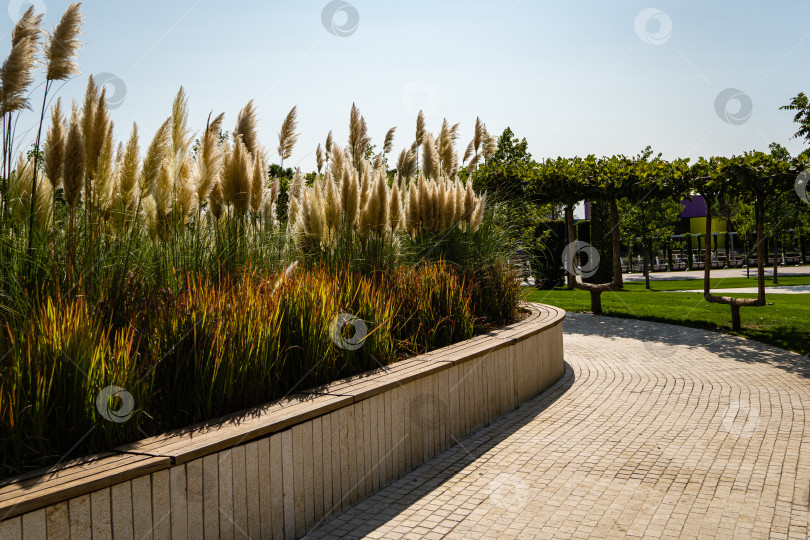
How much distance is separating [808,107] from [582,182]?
4658mm

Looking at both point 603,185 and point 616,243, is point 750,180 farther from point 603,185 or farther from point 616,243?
point 616,243

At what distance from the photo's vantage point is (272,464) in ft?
11.5

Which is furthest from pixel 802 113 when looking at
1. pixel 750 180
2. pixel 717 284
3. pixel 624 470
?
pixel 717 284

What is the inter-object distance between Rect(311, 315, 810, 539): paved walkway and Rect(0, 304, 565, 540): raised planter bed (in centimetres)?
Result: 22

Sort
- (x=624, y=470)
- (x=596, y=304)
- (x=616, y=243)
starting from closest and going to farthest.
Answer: (x=624, y=470)
(x=596, y=304)
(x=616, y=243)

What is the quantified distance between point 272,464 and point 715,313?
13269 millimetres

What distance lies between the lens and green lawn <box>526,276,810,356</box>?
1138 cm

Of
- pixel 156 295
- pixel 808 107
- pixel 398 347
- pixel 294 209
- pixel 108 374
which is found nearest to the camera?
pixel 108 374

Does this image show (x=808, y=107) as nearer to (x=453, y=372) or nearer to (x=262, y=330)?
(x=453, y=372)

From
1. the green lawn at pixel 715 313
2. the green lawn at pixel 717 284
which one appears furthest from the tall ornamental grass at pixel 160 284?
the green lawn at pixel 717 284

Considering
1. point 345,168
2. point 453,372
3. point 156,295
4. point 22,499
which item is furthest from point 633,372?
point 22,499

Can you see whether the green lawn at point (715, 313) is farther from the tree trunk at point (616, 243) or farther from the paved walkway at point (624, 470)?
the paved walkway at point (624, 470)

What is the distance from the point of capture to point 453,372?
536 centimetres

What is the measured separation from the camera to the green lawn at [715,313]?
37.3ft
